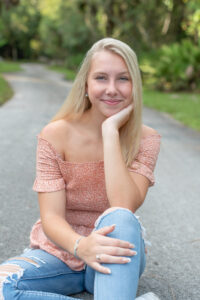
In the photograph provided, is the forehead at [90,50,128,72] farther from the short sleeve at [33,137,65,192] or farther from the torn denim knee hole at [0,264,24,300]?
the torn denim knee hole at [0,264,24,300]

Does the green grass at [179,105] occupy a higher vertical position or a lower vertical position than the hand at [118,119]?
lower

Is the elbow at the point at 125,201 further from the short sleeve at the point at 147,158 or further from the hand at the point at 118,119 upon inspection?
the hand at the point at 118,119

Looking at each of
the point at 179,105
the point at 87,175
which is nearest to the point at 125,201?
the point at 87,175

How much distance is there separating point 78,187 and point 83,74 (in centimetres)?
64

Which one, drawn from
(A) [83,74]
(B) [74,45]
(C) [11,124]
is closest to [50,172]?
(A) [83,74]

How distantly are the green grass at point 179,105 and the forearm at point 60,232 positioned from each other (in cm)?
752

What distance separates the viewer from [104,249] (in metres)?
1.85

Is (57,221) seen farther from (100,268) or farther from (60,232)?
(100,268)

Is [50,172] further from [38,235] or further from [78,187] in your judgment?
[38,235]

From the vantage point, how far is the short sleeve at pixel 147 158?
2348 mm

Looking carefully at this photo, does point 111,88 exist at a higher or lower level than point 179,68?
higher

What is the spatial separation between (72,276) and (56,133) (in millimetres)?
812

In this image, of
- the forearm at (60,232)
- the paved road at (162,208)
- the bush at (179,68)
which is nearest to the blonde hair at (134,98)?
the forearm at (60,232)

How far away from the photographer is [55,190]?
222 centimetres
